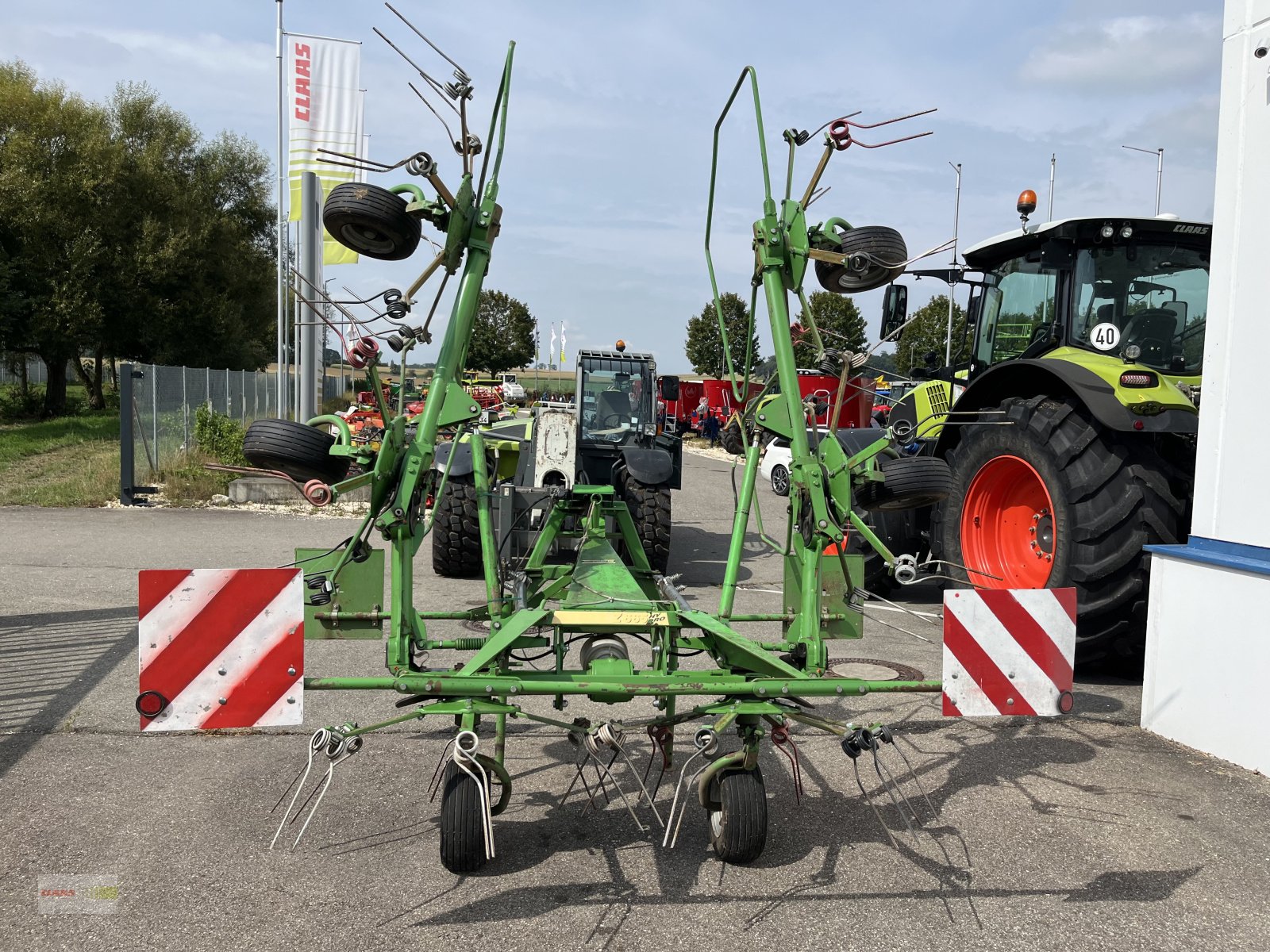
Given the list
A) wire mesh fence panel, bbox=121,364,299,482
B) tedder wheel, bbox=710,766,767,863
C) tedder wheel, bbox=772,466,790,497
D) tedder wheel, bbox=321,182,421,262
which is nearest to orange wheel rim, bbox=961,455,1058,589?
tedder wheel, bbox=710,766,767,863

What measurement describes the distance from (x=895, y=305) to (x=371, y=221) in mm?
4343

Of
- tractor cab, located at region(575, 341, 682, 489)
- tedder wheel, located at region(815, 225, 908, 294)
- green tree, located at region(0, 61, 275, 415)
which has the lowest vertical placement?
tractor cab, located at region(575, 341, 682, 489)

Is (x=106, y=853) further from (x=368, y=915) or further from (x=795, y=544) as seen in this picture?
(x=795, y=544)

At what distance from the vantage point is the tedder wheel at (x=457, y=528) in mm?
9180

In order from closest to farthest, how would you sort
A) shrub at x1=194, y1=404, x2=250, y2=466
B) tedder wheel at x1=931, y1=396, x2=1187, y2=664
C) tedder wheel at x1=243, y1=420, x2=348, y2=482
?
tedder wheel at x1=243, y1=420, x2=348, y2=482
tedder wheel at x1=931, y1=396, x2=1187, y2=664
shrub at x1=194, y1=404, x2=250, y2=466

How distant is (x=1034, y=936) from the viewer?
3168mm

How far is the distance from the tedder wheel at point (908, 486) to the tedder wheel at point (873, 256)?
76cm

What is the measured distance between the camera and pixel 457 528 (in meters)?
9.19

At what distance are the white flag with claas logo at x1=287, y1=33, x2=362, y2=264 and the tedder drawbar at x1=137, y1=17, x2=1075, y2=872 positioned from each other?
1416cm

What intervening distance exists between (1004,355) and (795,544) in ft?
13.7

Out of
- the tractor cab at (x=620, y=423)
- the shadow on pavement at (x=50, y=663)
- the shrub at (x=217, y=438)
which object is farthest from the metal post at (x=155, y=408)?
the shadow on pavement at (x=50, y=663)

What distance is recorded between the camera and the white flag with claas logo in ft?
57.4

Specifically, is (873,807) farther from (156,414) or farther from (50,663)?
(156,414)

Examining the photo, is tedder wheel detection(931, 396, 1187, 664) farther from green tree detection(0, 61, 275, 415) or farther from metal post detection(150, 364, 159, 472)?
green tree detection(0, 61, 275, 415)
